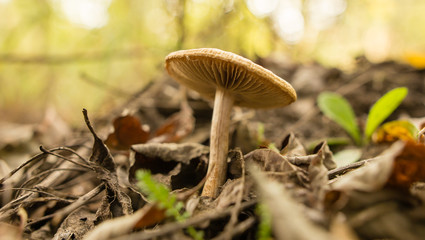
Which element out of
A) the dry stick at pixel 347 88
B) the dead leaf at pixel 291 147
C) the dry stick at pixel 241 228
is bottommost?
the dry stick at pixel 241 228

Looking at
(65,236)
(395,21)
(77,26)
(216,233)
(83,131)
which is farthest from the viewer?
(395,21)

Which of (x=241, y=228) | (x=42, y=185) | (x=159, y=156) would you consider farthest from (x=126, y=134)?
(x=241, y=228)

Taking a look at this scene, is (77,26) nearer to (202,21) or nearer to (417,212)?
(202,21)

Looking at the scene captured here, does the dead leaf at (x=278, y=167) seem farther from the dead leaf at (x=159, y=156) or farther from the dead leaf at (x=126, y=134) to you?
the dead leaf at (x=126, y=134)

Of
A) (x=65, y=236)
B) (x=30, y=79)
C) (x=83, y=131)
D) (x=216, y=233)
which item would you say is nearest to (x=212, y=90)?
(x=216, y=233)

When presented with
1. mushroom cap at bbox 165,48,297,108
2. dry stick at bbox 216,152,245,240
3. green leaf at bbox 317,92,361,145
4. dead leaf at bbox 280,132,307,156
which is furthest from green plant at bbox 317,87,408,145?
dry stick at bbox 216,152,245,240

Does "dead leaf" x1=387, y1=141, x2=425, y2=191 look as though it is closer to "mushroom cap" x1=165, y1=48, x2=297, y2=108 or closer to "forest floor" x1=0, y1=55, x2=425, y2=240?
"forest floor" x1=0, y1=55, x2=425, y2=240

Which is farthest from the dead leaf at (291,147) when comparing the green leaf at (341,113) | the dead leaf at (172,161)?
the green leaf at (341,113)
